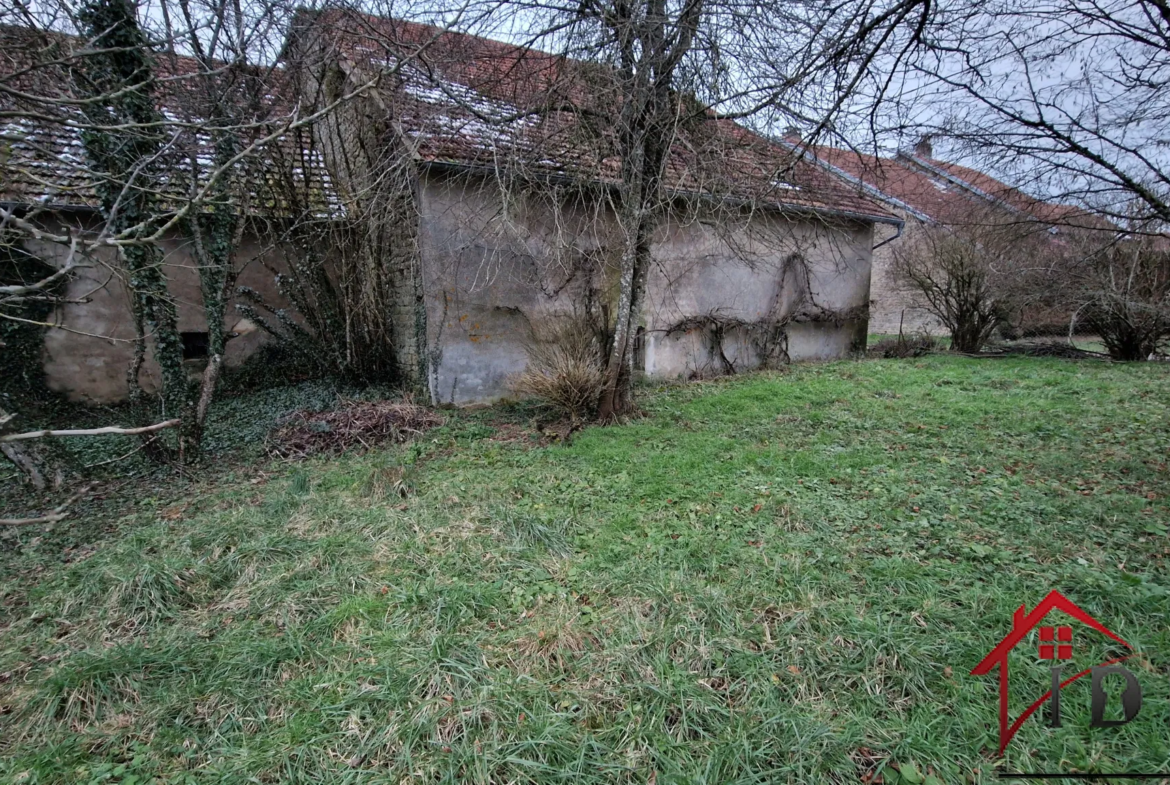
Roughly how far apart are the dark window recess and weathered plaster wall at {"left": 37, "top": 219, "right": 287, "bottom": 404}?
14 centimetres

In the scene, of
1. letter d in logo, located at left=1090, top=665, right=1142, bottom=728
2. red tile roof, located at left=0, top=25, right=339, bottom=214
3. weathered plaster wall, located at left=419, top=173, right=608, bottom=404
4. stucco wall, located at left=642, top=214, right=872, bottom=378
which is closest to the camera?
letter d in logo, located at left=1090, top=665, right=1142, bottom=728

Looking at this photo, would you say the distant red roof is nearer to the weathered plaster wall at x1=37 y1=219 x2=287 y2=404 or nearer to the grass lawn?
the grass lawn

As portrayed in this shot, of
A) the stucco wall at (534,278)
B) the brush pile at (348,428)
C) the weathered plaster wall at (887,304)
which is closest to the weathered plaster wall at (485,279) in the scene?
the stucco wall at (534,278)

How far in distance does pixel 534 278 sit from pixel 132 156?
4.47 m

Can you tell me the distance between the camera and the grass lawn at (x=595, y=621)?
6.57 feet

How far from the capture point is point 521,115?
19.7ft

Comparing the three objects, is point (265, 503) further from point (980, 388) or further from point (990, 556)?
point (980, 388)

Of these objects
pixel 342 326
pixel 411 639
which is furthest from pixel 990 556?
pixel 342 326

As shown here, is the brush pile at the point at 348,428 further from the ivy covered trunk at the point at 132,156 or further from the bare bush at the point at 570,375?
the bare bush at the point at 570,375

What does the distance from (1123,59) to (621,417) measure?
5.19 meters

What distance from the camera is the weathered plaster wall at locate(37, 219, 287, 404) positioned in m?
7.29

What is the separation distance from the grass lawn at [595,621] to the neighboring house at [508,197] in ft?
9.88

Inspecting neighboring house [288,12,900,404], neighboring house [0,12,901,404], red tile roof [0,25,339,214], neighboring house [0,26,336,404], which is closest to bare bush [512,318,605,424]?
neighboring house [0,12,901,404]

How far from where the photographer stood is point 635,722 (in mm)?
2117
